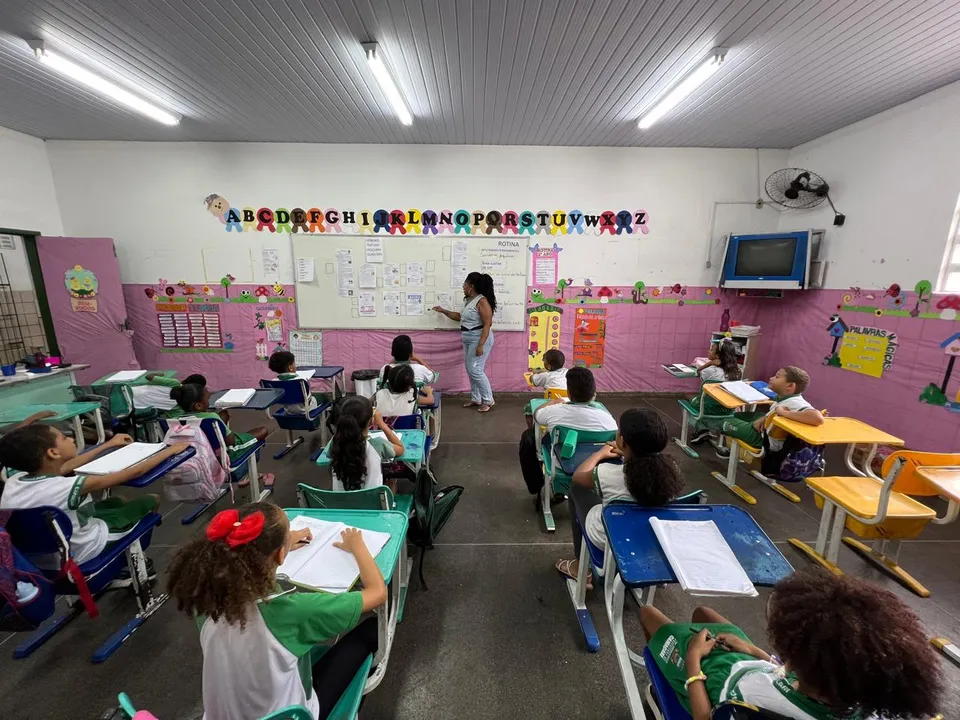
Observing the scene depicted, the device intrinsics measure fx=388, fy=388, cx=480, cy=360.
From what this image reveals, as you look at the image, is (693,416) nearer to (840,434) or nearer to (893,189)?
(840,434)

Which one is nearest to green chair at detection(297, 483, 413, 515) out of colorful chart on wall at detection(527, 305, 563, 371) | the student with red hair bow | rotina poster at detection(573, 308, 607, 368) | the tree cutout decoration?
the student with red hair bow

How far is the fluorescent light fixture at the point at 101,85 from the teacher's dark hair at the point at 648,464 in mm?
4239

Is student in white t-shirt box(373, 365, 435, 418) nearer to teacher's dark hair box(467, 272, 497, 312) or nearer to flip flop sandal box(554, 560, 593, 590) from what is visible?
flip flop sandal box(554, 560, 593, 590)

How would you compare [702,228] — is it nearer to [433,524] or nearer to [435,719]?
[433,524]

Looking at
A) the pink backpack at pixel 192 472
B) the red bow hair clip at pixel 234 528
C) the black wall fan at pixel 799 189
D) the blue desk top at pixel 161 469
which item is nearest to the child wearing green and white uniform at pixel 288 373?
the pink backpack at pixel 192 472

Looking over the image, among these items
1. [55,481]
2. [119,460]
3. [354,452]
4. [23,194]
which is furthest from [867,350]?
[23,194]

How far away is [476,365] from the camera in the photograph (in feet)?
15.2

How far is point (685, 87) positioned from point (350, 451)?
3509 mm

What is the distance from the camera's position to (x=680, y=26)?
2.36 m

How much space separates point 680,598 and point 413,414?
6.06ft

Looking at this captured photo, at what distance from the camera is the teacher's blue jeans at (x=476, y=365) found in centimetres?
461

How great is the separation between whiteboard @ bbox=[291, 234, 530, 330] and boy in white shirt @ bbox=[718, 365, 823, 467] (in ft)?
9.00

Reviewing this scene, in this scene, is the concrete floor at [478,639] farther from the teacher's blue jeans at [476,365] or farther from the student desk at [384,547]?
the teacher's blue jeans at [476,365]

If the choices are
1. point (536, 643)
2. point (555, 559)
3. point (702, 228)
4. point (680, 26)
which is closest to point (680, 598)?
point (555, 559)
